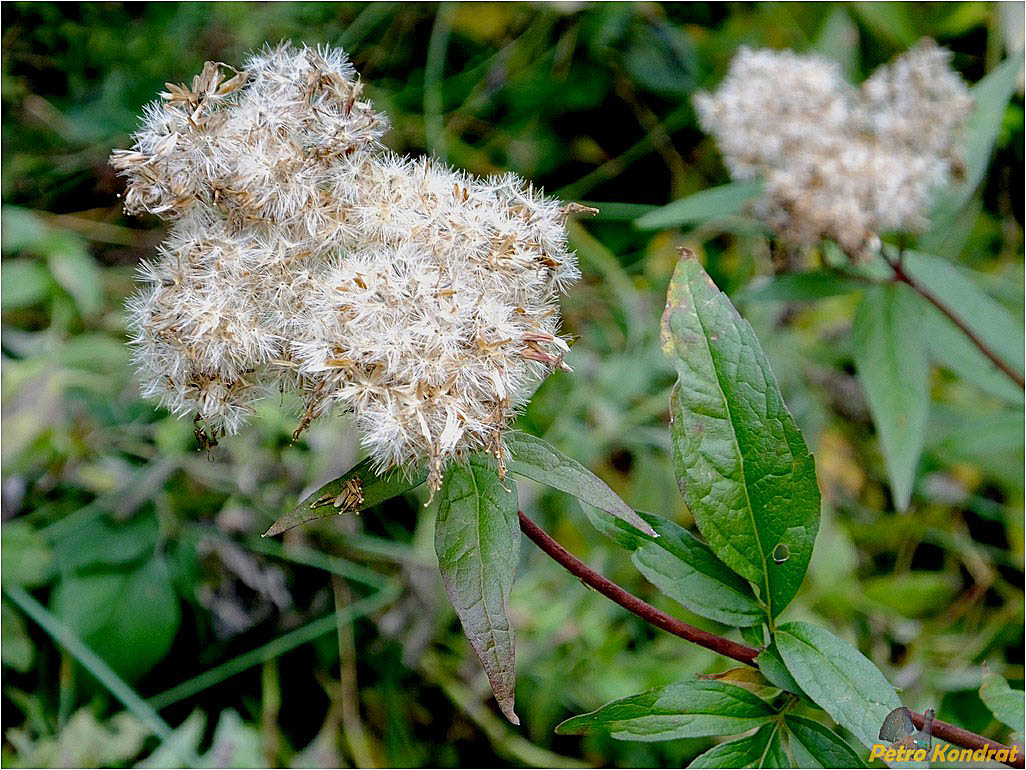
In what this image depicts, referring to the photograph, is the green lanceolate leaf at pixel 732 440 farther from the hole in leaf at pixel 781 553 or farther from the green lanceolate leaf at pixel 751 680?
the green lanceolate leaf at pixel 751 680

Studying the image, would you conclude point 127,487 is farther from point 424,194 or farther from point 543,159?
point 543,159

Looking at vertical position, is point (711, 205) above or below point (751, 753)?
above

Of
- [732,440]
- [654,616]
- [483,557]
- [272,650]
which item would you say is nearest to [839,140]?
[732,440]

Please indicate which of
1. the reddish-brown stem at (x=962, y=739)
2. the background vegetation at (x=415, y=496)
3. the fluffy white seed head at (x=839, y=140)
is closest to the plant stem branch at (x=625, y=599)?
the reddish-brown stem at (x=962, y=739)

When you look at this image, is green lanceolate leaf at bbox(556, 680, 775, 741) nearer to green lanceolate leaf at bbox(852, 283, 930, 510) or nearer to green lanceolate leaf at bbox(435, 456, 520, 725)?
green lanceolate leaf at bbox(435, 456, 520, 725)

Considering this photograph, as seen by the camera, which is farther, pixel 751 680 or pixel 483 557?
pixel 751 680

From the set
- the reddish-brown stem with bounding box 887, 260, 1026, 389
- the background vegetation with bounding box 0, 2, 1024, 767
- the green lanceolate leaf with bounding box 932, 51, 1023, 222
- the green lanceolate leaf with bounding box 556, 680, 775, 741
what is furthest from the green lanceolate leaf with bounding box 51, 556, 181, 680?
the green lanceolate leaf with bounding box 932, 51, 1023, 222

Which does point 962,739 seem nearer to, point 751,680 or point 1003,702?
point 1003,702
